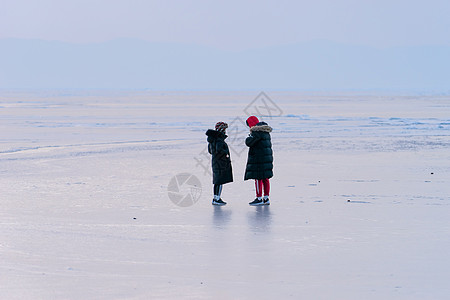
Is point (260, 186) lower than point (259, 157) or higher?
lower

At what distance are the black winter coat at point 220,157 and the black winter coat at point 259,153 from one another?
286 mm

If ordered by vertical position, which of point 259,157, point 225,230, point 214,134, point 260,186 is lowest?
point 225,230

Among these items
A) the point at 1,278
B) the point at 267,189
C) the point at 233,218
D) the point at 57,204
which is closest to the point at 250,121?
the point at 267,189

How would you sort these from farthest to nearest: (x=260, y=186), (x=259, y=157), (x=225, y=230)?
(x=259, y=157) → (x=260, y=186) → (x=225, y=230)

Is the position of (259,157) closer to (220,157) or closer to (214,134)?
(220,157)

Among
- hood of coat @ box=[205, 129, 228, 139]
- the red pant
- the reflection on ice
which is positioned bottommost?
the reflection on ice

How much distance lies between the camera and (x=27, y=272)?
6.15 meters

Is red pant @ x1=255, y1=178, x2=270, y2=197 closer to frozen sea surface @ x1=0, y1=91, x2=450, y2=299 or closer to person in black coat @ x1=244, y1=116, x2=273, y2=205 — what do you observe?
person in black coat @ x1=244, y1=116, x2=273, y2=205

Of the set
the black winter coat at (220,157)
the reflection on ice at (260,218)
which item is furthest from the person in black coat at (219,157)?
the reflection on ice at (260,218)

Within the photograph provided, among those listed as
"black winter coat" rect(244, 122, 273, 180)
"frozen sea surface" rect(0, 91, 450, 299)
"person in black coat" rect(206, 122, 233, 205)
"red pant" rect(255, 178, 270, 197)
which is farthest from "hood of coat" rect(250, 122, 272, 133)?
"frozen sea surface" rect(0, 91, 450, 299)

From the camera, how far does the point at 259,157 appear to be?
10.2m

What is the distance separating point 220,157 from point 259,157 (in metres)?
0.56

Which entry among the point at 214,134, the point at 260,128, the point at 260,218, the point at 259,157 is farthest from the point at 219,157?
the point at 260,218

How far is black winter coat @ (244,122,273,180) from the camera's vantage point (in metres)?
10.0
